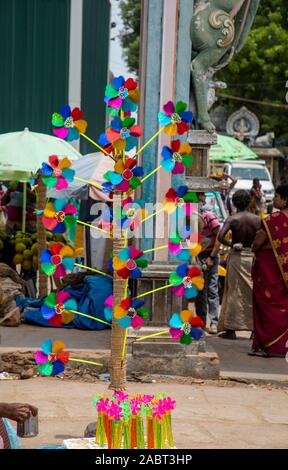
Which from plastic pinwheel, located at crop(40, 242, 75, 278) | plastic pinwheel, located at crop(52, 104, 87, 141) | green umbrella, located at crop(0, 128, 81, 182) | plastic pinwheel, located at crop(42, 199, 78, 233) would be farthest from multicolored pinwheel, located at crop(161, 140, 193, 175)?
green umbrella, located at crop(0, 128, 81, 182)

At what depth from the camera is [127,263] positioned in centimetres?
521

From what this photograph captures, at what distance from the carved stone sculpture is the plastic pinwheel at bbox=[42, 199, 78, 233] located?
2.88 meters

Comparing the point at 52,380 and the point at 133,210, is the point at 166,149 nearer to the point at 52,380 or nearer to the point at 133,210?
the point at 133,210

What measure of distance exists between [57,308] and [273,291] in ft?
11.5

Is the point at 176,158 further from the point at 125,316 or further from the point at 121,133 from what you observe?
the point at 125,316

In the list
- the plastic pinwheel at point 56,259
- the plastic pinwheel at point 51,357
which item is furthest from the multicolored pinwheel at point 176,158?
the plastic pinwheel at point 51,357

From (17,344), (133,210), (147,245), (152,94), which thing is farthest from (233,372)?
(133,210)

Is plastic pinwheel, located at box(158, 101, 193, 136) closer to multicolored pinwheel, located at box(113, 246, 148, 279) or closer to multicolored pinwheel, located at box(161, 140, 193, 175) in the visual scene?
multicolored pinwheel, located at box(161, 140, 193, 175)

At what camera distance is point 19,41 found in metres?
19.6

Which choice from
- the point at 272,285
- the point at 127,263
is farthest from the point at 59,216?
the point at 272,285

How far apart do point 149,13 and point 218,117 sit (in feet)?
117

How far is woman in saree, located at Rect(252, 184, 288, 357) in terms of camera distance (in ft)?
27.6

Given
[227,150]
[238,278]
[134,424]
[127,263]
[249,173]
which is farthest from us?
[249,173]

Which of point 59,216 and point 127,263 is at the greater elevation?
point 59,216
